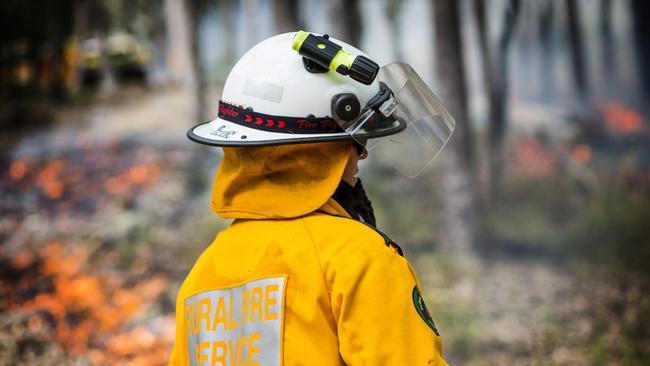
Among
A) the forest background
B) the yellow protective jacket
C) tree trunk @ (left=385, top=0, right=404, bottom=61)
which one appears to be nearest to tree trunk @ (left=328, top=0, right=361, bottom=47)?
the forest background

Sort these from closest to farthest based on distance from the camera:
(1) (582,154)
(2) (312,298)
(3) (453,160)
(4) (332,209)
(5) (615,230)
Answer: (2) (312,298) → (4) (332,209) → (5) (615,230) → (1) (582,154) → (3) (453,160)

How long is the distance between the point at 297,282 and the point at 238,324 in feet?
0.82

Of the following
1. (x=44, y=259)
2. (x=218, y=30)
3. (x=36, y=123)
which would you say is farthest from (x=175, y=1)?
(x=44, y=259)

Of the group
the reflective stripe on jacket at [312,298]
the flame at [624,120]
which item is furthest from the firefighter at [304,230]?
the flame at [624,120]

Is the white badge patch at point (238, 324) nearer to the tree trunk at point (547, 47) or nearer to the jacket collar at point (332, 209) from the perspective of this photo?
the jacket collar at point (332, 209)

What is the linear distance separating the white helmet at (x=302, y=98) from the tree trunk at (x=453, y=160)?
→ 147 inches

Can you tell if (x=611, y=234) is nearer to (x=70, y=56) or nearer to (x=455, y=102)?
(x=455, y=102)

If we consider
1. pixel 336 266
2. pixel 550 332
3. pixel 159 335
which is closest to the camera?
pixel 336 266

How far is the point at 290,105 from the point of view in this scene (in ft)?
5.79

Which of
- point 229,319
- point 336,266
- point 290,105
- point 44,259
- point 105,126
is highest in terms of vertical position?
point 290,105

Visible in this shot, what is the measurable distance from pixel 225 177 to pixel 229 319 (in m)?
0.34

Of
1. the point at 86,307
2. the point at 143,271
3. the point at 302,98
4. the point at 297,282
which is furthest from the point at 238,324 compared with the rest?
the point at 143,271

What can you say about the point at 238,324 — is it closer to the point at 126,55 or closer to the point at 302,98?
the point at 302,98

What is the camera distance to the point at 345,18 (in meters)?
5.54
